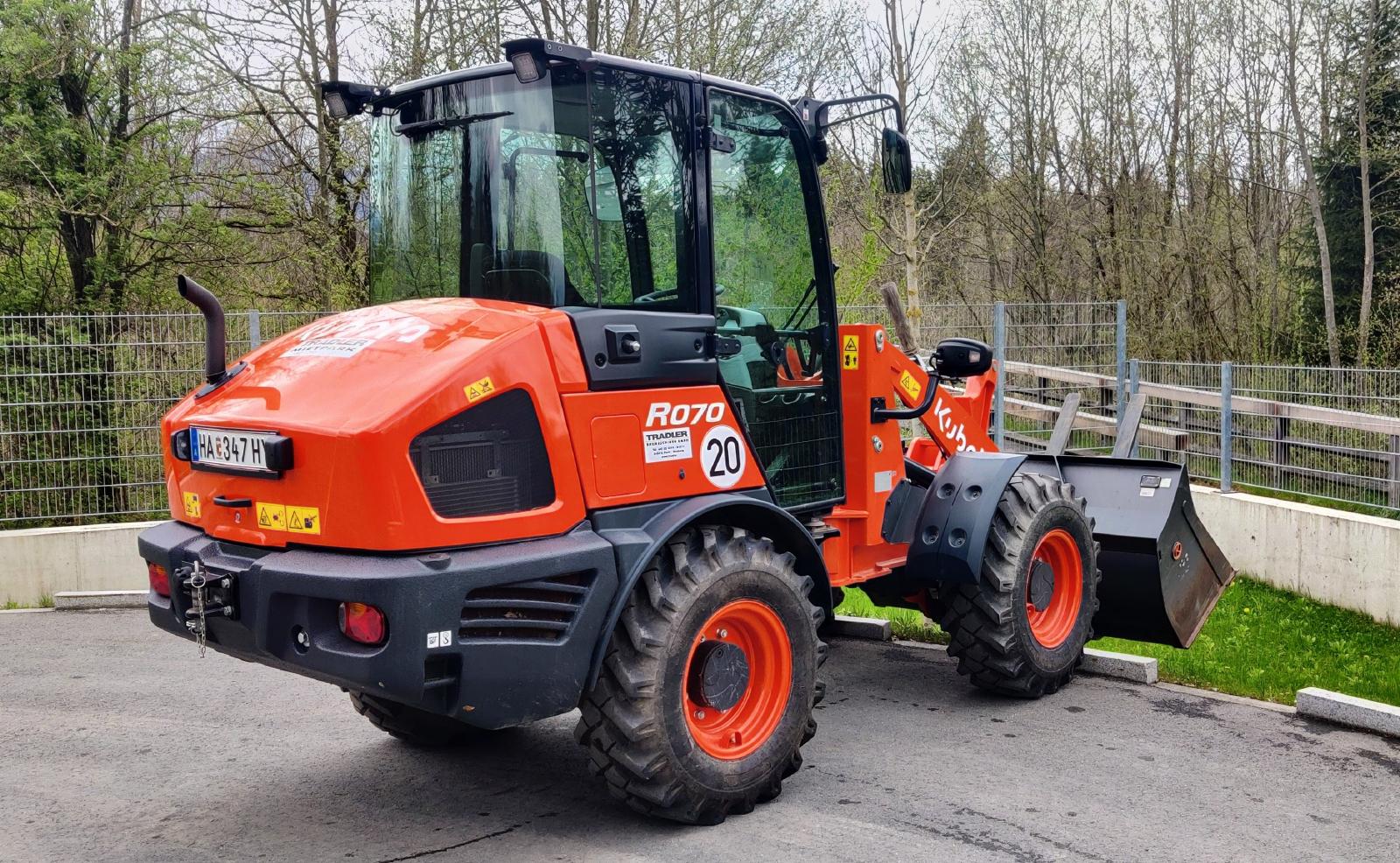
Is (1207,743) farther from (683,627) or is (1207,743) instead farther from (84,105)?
(84,105)

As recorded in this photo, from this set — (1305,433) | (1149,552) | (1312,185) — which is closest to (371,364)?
(1149,552)

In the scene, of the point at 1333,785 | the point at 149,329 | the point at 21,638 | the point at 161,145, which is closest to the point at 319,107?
the point at 161,145

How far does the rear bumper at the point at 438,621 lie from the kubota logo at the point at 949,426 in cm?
275

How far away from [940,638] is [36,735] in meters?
4.77

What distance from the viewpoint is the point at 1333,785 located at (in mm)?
4707

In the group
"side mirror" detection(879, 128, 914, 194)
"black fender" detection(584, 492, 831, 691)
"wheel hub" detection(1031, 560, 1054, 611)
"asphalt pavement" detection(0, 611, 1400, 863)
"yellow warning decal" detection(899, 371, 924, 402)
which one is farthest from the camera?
"wheel hub" detection(1031, 560, 1054, 611)

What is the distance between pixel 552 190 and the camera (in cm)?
421

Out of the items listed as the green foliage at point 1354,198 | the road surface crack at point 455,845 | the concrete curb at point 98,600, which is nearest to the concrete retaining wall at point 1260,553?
the concrete curb at point 98,600

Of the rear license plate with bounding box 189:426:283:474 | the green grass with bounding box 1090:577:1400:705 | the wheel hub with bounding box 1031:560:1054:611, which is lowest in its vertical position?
the green grass with bounding box 1090:577:1400:705

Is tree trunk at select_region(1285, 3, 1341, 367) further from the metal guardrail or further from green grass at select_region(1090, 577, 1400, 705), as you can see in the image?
green grass at select_region(1090, 577, 1400, 705)

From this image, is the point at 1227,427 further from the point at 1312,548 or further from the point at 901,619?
the point at 901,619

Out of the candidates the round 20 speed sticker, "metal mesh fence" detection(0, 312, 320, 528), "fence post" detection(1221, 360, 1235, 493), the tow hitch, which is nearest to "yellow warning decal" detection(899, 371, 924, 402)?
the round 20 speed sticker

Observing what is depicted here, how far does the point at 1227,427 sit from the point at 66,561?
920cm

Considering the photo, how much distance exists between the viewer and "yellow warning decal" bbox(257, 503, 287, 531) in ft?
12.6
